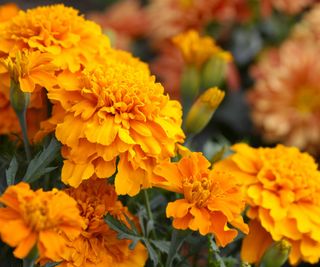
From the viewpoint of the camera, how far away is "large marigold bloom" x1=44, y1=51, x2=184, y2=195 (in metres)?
0.64

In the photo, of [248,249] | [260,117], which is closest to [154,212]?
[248,249]

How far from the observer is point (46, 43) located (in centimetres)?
72

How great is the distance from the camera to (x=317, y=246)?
2.40ft

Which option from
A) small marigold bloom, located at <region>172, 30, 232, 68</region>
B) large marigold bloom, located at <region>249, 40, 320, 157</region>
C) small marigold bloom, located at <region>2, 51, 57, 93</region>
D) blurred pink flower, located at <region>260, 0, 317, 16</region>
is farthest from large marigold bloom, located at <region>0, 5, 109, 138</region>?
blurred pink flower, located at <region>260, 0, 317, 16</region>

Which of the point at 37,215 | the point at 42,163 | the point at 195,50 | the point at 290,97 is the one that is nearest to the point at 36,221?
the point at 37,215

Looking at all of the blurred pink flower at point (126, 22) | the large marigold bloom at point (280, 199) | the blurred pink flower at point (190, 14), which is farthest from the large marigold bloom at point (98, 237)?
the blurred pink flower at point (126, 22)

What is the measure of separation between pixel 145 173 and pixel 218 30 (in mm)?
905

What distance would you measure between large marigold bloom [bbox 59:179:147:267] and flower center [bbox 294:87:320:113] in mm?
773

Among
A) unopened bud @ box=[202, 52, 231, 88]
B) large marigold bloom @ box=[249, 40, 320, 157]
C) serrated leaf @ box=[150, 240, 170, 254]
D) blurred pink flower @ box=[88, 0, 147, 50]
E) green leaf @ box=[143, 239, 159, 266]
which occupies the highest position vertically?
unopened bud @ box=[202, 52, 231, 88]

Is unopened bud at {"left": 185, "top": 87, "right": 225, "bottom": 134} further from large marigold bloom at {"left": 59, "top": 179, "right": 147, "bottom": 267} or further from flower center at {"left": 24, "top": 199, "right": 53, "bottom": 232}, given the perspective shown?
flower center at {"left": 24, "top": 199, "right": 53, "bottom": 232}

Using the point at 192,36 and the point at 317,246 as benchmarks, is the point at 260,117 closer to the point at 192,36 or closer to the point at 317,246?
the point at 192,36

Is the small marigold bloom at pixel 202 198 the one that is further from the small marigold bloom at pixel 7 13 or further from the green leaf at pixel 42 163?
the small marigold bloom at pixel 7 13

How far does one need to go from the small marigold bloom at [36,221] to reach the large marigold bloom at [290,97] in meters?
0.84

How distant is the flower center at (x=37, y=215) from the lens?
0.54 meters
